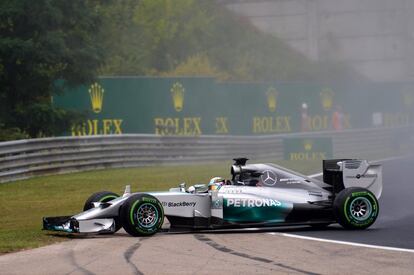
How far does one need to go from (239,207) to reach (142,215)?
4.88 ft

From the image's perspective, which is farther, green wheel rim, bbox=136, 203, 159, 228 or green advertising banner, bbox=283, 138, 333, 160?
green advertising banner, bbox=283, 138, 333, 160

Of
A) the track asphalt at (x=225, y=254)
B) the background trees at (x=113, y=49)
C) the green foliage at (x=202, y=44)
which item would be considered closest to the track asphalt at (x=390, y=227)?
the track asphalt at (x=225, y=254)

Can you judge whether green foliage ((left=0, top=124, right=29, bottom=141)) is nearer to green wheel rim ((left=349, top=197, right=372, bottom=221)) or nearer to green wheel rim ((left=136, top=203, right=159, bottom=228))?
green wheel rim ((left=136, top=203, right=159, bottom=228))

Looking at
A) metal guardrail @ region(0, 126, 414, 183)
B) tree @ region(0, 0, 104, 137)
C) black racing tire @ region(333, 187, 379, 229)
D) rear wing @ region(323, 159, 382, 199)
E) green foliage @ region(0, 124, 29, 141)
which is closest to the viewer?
black racing tire @ region(333, 187, 379, 229)

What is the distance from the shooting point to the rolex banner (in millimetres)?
36625

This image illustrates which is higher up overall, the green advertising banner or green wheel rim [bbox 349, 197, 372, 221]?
the green advertising banner

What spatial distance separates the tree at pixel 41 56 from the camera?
97.1 feet

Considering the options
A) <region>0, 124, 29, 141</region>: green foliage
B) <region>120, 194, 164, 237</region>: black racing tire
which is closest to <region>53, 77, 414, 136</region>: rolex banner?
<region>0, 124, 29, 141</region>: green foliage

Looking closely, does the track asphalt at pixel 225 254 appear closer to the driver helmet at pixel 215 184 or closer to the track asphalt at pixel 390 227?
the track asphalt at pixel 390 227

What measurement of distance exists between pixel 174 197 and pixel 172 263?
3.02 metres

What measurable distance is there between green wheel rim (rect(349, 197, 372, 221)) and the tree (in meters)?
16.3

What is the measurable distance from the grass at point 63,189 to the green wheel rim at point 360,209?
4.25 metres

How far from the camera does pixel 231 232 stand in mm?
15023

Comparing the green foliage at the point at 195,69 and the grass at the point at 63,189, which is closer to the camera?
the grass at the point at 63,189
